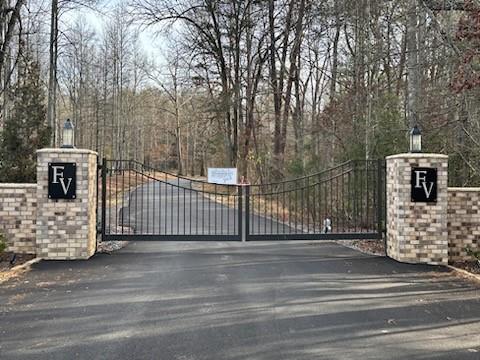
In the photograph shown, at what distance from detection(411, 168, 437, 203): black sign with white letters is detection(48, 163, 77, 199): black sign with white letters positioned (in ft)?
17.3

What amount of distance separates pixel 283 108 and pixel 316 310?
1922 cm

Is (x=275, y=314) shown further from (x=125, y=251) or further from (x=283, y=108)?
(x=283, y=108)

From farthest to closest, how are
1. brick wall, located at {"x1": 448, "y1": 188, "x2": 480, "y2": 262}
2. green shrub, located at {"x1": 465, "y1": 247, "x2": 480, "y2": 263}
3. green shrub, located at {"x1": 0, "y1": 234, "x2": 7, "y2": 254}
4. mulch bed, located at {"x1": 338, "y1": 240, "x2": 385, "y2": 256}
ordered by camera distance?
mulch bed, located at {"x1": 338, "y1": 240, "x2": 385, "y2": 256} → brick wall, located at {"x1": 448, "y1": 188, "x2": 480, "y2": 262} → green shrub, located at {"x1": 465, "y1": 247, "x2": 480, "y2": 263} → green shrub, located at {"x1": 0, "y1": 234, "x2": 7, "y2": 254}

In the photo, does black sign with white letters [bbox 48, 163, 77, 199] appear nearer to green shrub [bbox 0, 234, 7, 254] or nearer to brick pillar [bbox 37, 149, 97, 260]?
brick pillar [bbox 37, 149, 97, 260]

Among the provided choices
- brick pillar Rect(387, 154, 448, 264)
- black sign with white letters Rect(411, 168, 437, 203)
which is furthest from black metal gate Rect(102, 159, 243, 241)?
black sign with white letters Rect(411, 168, 437, 203)

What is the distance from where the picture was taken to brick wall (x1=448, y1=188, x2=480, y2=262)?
27.2ft

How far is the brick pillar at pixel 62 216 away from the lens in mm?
7969

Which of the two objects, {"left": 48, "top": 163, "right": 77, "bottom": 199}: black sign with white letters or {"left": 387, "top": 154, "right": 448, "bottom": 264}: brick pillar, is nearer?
{"left": 48, "top": 163, "right": 77, "bottom": 199}: black sign with white letters

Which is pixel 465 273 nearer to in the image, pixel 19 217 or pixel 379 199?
pixel 379 199

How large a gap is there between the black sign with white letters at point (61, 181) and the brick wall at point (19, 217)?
41cm

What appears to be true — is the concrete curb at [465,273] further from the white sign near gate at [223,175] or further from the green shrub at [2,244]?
the white sign near gate at [223,175]

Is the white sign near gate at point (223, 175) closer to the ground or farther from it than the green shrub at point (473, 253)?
farther from it

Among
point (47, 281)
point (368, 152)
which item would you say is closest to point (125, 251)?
point (47, 281)

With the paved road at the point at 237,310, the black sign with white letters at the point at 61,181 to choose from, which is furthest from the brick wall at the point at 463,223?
the black sign with white letters at the point at 61,181
